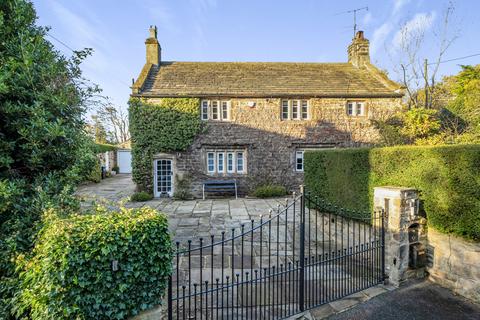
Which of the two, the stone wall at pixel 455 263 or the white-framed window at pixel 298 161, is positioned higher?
the white-framed window at pixel 298 161

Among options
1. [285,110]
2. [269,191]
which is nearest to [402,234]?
[269,191]

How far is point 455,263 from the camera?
444cm

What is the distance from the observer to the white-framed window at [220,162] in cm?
1305

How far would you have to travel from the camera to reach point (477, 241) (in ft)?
13.7

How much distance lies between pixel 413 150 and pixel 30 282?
269 inches

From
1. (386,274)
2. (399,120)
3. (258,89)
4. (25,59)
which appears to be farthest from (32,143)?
(399,120)

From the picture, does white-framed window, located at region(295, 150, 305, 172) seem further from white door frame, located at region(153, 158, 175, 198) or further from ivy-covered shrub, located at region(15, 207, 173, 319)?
ivy-covered shrub, located at region(15, 207, 173, 319)

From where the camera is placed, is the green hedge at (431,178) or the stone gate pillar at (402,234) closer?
the green hedge at (431,178)

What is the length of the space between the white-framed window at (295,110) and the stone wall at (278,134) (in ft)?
0.79

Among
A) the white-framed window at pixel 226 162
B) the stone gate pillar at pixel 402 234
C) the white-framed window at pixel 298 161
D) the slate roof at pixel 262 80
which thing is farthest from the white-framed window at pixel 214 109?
the stone gate pillar at pixel 402 234

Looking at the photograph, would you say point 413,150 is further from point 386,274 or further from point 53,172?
point 53,172

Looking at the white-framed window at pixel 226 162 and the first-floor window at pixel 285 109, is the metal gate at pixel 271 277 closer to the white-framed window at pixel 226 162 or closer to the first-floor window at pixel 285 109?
the white-framed window at pixel 226 162

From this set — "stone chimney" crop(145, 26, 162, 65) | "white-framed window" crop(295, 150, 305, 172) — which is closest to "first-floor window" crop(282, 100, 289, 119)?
"white-framed window" crop(295, 150, 305, 172)

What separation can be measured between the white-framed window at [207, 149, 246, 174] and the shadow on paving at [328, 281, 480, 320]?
371 inches
